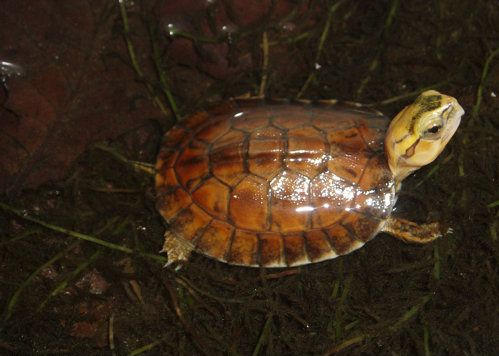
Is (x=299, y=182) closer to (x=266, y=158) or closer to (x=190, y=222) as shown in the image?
Result: (x=266, y=158)

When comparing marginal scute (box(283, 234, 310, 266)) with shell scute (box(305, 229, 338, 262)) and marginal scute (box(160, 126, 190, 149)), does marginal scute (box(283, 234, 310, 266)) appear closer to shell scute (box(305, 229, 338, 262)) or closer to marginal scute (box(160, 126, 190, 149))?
shell scute (box(305, 229, 338, 262))

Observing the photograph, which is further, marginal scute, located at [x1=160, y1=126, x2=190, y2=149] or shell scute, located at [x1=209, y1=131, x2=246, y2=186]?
marginal scute, located at [x1=160, y1=126, x2=190, y2=149]

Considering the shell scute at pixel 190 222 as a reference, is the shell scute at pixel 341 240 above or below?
below

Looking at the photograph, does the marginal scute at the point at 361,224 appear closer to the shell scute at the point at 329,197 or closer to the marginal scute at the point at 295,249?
the shell scute at the point at 329,197

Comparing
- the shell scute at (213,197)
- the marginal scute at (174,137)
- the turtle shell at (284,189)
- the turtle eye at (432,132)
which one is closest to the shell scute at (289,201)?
the turtle shell at (284,189)

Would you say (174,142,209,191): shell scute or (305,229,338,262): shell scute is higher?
(174,142,209,191): shell scute

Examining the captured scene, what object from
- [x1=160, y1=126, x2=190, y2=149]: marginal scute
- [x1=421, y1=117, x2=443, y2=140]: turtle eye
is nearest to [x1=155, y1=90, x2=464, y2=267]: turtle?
[x1=421, y1=117, x2=443, y2=140]: turtle eye
